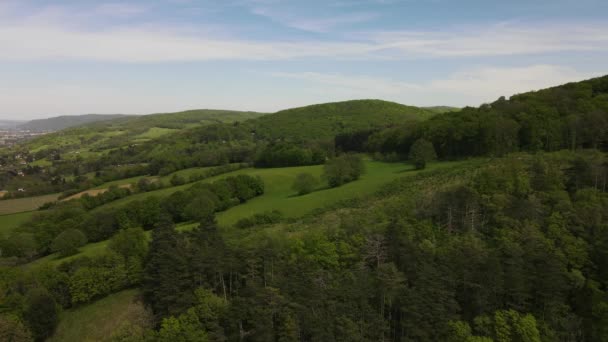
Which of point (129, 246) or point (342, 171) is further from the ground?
point (342, 171)

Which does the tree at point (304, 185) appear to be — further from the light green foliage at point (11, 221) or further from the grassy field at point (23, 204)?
the grassy field at point (23, 204)

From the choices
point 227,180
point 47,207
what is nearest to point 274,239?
point 227,180

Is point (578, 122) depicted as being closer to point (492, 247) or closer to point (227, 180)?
point (492, 247)

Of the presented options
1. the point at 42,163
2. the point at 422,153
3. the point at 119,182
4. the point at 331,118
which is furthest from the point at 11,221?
the point at 331,118

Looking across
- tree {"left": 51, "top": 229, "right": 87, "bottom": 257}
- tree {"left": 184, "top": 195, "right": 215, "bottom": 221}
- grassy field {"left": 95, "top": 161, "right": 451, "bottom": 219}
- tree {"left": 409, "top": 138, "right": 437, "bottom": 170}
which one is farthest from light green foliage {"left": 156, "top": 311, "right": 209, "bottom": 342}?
tree {"left": 409, "top": 138, "right": 437, "bottom": 170}

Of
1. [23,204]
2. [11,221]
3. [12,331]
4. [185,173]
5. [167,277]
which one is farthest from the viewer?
[185,173]

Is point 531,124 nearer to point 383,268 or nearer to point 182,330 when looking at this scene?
point 383,268

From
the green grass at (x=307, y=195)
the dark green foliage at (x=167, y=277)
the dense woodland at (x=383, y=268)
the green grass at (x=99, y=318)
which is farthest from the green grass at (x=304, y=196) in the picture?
the green grass at (x=99, y=318)
